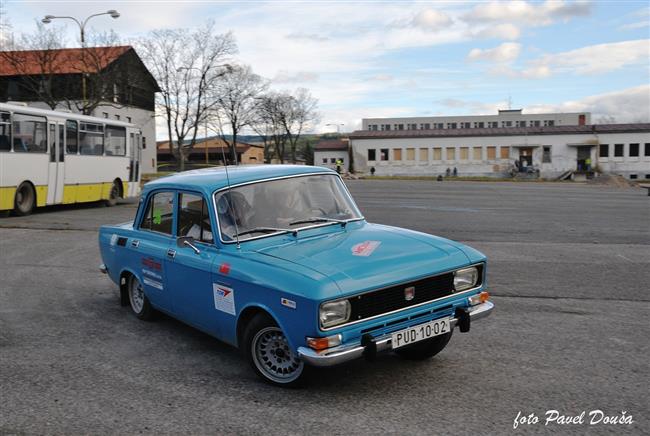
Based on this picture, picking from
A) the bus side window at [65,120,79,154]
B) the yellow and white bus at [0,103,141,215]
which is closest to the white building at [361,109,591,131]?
the yellow and white bus at [0,103,141,215]

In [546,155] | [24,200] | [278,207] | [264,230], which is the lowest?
[24,200]

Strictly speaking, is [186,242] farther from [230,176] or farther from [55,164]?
[55,164]

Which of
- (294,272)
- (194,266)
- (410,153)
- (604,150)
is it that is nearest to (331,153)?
(410,153)

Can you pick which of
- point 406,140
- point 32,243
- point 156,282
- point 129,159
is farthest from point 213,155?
point 156,282

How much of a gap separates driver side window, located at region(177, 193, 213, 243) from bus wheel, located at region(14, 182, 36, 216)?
14.2 m

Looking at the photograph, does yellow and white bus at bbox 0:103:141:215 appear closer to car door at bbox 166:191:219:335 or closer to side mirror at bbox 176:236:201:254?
car door at bbox 166:191:219:335

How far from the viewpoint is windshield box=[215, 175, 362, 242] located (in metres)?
5.07

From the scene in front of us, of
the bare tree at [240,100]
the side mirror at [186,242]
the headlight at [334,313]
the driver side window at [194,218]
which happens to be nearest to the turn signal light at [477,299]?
the headlight at [334,313]

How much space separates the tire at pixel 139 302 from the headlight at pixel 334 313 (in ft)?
9.72

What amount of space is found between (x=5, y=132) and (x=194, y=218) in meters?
14.1

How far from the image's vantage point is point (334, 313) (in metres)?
4.04

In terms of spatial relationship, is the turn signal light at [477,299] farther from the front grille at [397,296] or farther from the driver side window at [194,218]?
the driver side window at [194,218]

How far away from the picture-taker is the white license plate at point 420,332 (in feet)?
13.8

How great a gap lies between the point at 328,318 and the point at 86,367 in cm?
236
